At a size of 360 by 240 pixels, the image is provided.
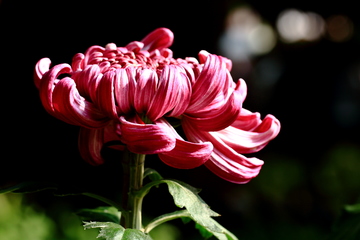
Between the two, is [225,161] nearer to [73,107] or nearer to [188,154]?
[188,154]

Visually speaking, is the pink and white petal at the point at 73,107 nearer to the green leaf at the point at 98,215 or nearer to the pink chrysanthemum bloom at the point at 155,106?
the pink chrysanthemum bloom at the point at 155,106

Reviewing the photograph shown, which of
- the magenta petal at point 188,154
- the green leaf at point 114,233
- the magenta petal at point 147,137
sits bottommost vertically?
the green leaf at point 114,233

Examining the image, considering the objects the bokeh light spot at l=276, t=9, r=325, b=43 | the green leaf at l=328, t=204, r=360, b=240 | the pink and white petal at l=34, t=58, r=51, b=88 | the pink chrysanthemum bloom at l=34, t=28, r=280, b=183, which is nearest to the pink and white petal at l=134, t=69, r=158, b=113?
the pink chrysanthemum bloom at l=34, t=28, r=280, b=183

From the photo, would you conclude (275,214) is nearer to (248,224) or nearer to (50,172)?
(248,224)

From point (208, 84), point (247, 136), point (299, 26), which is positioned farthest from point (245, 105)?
point (208, 84)

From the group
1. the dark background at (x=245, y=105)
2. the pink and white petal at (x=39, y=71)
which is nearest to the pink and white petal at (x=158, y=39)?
the pink and white petal at (x=39, y=71)
